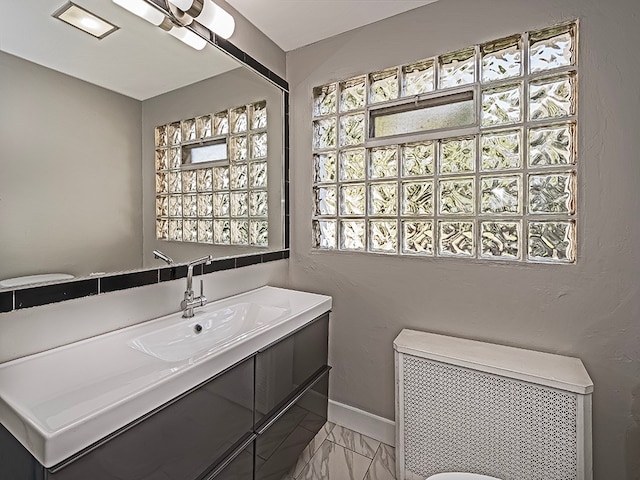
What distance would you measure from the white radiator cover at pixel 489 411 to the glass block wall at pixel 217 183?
3.50 ft

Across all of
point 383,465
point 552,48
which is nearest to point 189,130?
point 552,48

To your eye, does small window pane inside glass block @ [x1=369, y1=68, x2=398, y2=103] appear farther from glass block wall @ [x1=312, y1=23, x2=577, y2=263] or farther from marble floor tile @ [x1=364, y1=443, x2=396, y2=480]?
marble floor tile @ [x1=364, y1=443, x2=396, y2=480]

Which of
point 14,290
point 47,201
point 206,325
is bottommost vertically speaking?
point 206,325

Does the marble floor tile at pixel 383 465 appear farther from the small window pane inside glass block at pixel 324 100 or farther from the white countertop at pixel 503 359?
the small window pane inside glass block at pixel 324 100

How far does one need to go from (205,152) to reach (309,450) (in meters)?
1.68

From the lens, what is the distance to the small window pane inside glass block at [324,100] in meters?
1.93

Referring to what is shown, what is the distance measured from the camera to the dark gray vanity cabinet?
0.75 m

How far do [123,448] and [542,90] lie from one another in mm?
1969

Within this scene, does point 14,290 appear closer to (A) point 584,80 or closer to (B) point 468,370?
(B) point 468,370

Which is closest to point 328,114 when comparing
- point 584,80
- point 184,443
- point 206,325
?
point 584,80

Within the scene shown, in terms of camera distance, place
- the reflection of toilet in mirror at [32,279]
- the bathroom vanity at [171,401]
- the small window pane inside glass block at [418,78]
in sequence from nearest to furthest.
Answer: the bathroom vanity at [171,401] → the reflection of toilet in mirror at [32,279] → the small window pane inside glass block at [418,78]

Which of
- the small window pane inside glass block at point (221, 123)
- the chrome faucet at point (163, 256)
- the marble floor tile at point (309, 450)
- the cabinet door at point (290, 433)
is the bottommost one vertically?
the marble floor tile at point (309, 450)

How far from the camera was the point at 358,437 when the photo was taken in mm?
1831

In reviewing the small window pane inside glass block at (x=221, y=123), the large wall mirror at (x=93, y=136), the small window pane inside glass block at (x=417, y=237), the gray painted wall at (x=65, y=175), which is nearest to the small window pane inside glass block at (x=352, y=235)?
the small window pane inside glass block at (x=417, y=237)
